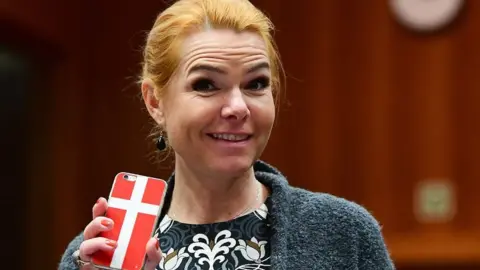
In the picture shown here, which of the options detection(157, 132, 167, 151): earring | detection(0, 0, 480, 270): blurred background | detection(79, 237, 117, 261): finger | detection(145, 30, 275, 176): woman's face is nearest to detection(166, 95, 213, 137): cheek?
detection(145, 30, 275, 176): woman's face

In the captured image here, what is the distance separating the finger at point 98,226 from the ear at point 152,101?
260mm

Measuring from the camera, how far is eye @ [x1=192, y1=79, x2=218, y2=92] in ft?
4.20

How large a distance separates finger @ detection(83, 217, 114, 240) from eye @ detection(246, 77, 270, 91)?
0.96 feet

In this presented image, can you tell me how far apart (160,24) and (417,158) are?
7.22 feet

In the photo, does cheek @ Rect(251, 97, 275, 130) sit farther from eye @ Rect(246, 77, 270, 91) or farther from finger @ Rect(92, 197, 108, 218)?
finger @ Rect(92, 197, 108, 218)

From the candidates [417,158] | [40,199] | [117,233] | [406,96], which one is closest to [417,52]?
[406,96]

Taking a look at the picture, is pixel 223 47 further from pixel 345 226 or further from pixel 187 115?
pixel 345 226

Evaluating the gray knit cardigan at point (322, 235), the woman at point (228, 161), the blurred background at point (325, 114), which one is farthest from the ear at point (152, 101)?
the blurred background at point (325, 114)

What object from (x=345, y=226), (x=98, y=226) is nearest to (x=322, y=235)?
(x=345, y=226)

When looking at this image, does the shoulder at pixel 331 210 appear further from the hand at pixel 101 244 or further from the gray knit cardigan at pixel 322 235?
the hand at pixel 101 244

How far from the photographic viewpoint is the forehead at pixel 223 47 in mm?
1281

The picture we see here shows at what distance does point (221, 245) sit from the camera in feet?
4.38

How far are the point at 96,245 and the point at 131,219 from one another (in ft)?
0.20

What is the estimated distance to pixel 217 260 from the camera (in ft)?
4.33
